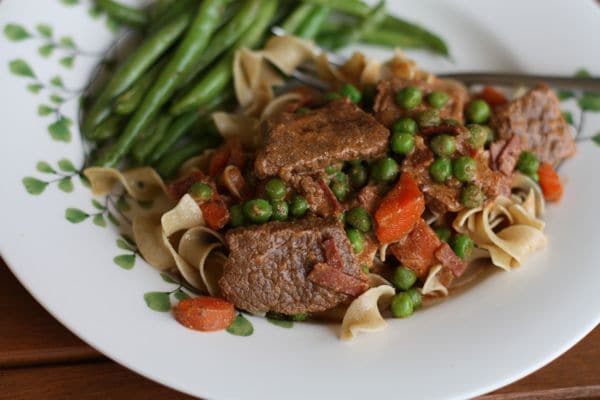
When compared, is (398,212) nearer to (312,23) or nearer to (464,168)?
(464,168)

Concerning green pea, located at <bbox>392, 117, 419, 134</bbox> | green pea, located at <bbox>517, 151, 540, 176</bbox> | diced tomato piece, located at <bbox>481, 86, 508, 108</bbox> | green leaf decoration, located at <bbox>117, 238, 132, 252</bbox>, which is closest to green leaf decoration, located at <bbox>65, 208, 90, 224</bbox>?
green leaf decoration, located at <bbox>117, 238, 132, 252</bbox>

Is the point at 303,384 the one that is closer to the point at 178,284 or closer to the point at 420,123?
the point at 178,284

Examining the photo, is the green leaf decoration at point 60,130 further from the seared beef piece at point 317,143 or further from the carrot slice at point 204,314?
the carrot slice at point 204,314

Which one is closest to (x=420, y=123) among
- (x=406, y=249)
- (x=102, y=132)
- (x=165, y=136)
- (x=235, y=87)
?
(x=406, y=249)

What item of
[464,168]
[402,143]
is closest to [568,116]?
[464,168]

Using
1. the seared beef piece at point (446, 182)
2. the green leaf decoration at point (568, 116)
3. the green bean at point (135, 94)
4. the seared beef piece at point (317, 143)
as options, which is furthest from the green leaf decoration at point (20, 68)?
the green leaf decoration at point (568, 116)

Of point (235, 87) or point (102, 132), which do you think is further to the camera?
point (235, 87)
